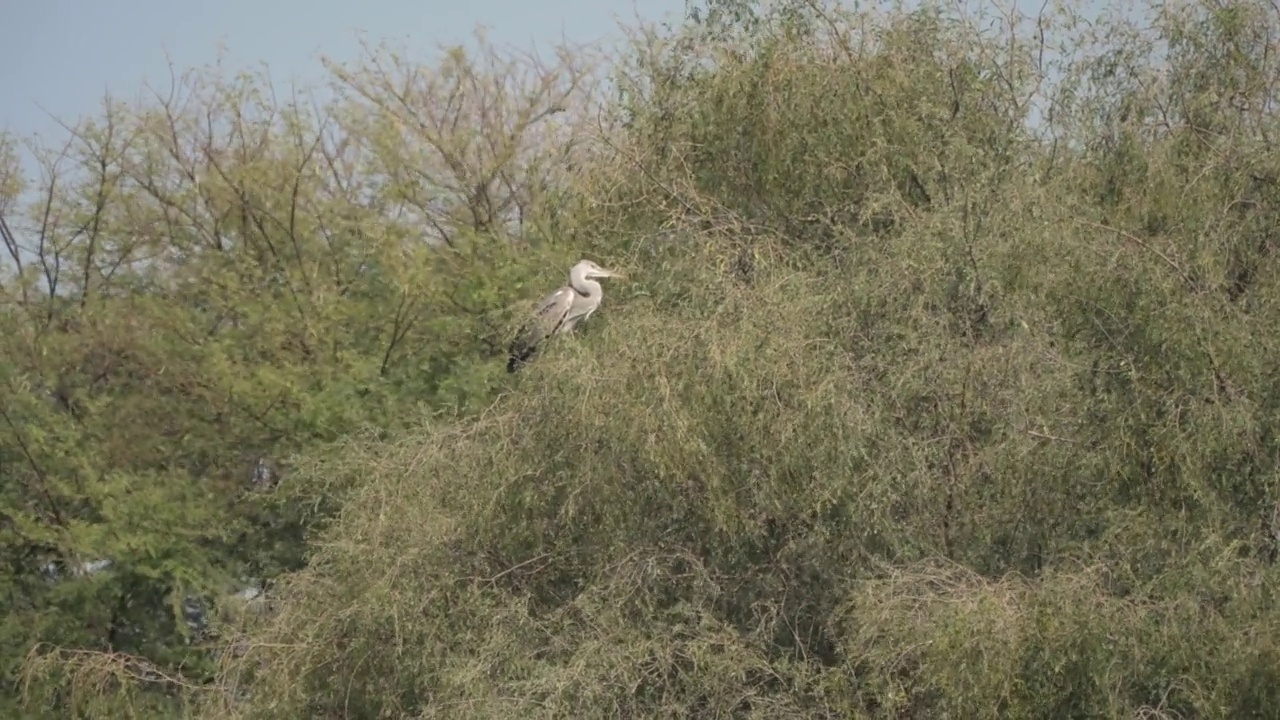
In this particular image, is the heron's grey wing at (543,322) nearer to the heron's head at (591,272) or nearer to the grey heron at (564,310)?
the grey heron at (564,310)

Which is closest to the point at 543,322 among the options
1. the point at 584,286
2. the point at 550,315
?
the point at 550,315

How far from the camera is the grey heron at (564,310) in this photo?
12.0 meters

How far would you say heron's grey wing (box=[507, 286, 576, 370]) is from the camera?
39.3 feet

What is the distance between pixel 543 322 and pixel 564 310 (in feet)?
0.47

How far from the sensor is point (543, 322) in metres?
12.0

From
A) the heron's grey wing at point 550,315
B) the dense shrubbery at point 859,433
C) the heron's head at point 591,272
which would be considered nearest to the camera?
the dense shrubbery at point 859,433

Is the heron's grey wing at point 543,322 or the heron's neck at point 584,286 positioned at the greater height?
the heron's neck at point 584,286

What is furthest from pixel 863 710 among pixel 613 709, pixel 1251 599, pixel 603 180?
pixel 603 180

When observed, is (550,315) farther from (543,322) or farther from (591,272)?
(591,272)

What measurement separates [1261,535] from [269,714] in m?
4.97

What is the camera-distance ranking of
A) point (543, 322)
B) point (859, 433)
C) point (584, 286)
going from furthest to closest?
1. point (584, 286)
2. point (543, 322)
3. point (859, 433)

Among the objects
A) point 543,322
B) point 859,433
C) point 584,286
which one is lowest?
point 859,433

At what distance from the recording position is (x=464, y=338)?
61.8 feet

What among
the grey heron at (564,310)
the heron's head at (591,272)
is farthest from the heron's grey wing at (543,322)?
the heron's head at (591,272)
